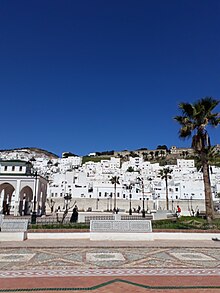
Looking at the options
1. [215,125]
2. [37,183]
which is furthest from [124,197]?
[215,125]

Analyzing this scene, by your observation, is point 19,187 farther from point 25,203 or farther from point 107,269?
point 107,269

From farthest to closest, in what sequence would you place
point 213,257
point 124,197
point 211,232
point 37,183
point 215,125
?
point 124,197 → point 37,183 → point 215,125 → point 211,232 → point 213,257

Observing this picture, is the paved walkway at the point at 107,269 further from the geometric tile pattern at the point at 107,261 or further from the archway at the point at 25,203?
the archway at the point at 25,203

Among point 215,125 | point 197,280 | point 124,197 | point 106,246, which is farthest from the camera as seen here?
point 124,197

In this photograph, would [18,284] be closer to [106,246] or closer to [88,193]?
[106,246]

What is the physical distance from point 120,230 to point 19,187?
24506mm

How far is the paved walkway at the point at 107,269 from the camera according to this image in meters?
5.64

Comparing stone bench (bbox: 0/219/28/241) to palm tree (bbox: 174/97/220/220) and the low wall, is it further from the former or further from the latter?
palm tree (bbox: 174/97/220/220)

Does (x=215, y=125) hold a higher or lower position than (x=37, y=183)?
higher

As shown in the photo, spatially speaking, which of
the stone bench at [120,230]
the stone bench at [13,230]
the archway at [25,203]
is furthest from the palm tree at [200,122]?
the archway at [25,203]

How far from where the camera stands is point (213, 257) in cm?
934

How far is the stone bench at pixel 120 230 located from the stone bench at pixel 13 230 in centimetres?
342

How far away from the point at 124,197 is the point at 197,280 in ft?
213

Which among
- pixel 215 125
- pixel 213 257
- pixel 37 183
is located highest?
pixel 215 125
